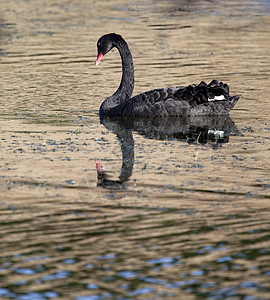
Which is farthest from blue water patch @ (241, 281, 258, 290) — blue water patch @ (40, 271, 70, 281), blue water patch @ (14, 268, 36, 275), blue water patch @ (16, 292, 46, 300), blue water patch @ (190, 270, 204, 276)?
blue water patch @ (14, 268, 36, 275)

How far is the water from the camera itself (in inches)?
195

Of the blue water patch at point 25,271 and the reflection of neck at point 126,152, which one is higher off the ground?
the reflection of neck at point 126,152

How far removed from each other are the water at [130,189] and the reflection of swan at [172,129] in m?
0.03

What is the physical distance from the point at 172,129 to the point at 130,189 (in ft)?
11.2

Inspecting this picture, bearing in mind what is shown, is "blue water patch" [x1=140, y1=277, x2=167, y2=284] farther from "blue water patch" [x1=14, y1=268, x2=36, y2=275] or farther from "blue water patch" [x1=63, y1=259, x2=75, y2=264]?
"blue water patch" [x1=14, y1=268, x2=36, y2=275]

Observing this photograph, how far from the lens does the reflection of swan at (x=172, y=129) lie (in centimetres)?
939

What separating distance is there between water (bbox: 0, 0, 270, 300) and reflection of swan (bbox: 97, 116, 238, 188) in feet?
0.09

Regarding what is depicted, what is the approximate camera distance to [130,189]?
7062mm

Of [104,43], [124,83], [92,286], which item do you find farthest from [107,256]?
[104,43]

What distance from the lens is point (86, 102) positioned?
1247cm

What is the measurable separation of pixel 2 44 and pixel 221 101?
32.2ft

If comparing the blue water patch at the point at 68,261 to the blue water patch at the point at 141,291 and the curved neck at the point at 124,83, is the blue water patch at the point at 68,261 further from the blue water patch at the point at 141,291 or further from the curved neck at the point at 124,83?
the curved neck at the point at 124,83

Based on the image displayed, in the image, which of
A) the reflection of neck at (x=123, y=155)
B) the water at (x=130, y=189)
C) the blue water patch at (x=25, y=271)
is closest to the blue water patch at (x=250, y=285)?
the water at (x=130, y=189)

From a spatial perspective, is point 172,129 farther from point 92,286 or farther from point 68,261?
point 92,286
